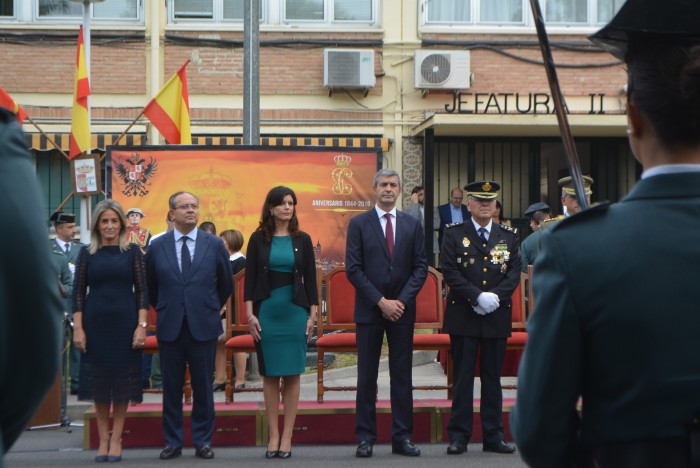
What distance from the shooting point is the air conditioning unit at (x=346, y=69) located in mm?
19250

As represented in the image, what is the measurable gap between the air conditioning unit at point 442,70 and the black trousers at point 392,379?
10707mm

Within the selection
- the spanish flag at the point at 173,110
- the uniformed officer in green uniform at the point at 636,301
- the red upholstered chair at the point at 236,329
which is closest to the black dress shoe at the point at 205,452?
the red upholstered chair at the point at 236,329

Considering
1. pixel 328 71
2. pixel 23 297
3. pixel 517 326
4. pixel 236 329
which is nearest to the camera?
pixel 23 297

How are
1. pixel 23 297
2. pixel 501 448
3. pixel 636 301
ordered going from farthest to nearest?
pixel 501 448 → pixel 636 301 → pixel 23 297

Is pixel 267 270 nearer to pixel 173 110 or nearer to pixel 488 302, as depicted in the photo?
pixel 488 302

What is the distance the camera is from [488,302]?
898 centimetres

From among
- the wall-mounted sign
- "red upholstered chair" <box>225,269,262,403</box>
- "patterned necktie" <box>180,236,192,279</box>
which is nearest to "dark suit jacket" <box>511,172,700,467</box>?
"patterned necktie" <box>180,236,192,279</box>

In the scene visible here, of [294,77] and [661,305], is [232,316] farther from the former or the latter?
[294,77]

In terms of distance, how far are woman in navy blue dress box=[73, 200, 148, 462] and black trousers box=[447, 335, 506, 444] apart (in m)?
2.47

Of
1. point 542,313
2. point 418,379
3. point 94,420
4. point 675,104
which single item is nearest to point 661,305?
point 542,313

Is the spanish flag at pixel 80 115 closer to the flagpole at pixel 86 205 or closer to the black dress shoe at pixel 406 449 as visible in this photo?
the flagpole at pixel 86 205

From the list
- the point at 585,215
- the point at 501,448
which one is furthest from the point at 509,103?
the point at 585,215

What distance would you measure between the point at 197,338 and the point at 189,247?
75cm

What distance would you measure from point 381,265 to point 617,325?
6.88m
